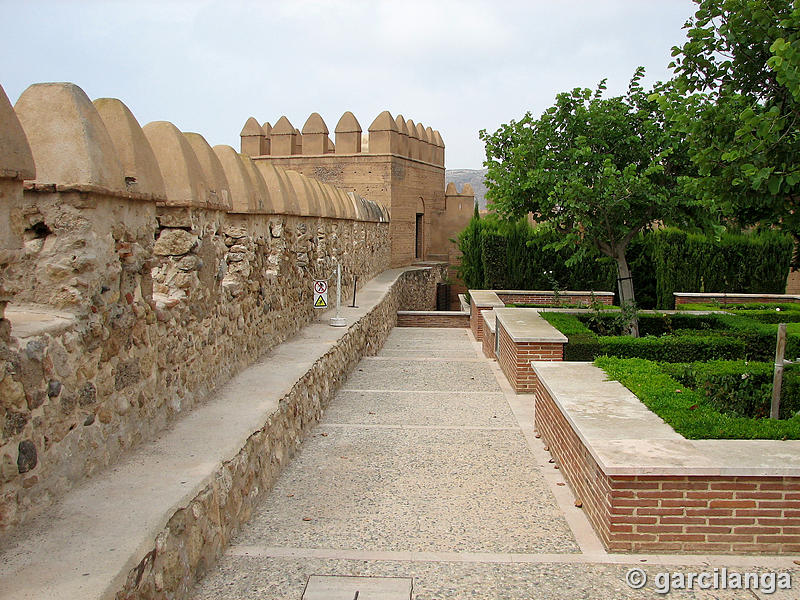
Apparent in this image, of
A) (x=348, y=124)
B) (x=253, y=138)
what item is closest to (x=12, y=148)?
(x=348, y=124)

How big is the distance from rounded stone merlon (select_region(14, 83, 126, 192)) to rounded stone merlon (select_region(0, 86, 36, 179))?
670 millimetres

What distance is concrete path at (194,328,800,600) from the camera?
13.1 feet

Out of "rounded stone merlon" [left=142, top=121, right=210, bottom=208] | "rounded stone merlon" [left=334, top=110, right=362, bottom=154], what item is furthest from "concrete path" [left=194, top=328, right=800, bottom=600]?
"rounded stone merlon" [left=334, top=110, right=362, bottom=154]

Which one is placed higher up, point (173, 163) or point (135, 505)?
point (173, 163)

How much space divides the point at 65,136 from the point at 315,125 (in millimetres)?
23721

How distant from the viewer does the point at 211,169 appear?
633cm

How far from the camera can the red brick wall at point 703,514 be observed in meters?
4.36

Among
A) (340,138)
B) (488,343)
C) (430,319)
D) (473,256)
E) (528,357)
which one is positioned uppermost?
(340,138)

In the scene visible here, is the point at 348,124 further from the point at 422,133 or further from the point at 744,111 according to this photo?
the point at 744,111

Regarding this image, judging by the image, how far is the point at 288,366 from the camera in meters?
7.51

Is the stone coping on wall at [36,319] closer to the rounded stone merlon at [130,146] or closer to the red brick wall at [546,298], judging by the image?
the rounded stone merlon at [130,146]

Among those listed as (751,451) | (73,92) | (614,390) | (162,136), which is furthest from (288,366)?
(751,451)

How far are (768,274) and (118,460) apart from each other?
18391 mm

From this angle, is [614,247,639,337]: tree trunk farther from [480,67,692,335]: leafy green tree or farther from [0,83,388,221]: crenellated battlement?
[0,83,388,221]: crenellated battlement
